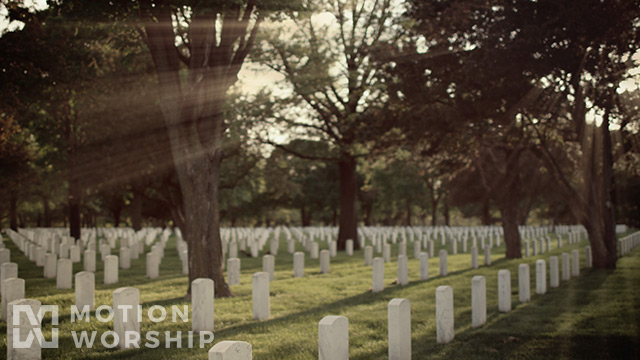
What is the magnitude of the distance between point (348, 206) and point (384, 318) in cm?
1626

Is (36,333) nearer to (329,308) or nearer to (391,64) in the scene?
(329,308)

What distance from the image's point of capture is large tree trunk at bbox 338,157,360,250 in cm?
2380

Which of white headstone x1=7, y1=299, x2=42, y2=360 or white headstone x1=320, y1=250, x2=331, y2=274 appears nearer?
white headstone x1=7, y1=299, x2=42, y2=360

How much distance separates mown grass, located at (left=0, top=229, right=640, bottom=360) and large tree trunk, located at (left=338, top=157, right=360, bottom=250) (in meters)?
9.74

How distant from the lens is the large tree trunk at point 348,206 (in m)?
23.8

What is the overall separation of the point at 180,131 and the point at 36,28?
492cm

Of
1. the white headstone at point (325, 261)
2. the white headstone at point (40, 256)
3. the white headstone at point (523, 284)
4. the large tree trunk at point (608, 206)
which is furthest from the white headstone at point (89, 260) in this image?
the large tree trunk at point (608, 206)

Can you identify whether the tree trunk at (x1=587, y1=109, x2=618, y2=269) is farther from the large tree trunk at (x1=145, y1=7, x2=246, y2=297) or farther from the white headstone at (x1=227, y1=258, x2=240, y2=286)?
the large tree trunk at (x1=145, y1=7, x2=246, y2=297)

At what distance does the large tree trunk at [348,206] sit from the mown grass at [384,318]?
9.74 meters

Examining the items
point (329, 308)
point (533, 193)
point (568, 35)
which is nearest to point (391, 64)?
point (568, 35)

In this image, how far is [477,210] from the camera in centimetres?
6500

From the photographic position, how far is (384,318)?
7.99 m

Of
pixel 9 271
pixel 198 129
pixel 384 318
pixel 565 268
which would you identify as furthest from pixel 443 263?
pixel 9 271

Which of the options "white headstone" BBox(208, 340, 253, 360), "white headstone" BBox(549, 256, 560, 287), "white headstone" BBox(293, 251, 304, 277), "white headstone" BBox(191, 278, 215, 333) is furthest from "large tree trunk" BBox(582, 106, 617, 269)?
"white headstone" BBox(208, 340, 253, 360)
